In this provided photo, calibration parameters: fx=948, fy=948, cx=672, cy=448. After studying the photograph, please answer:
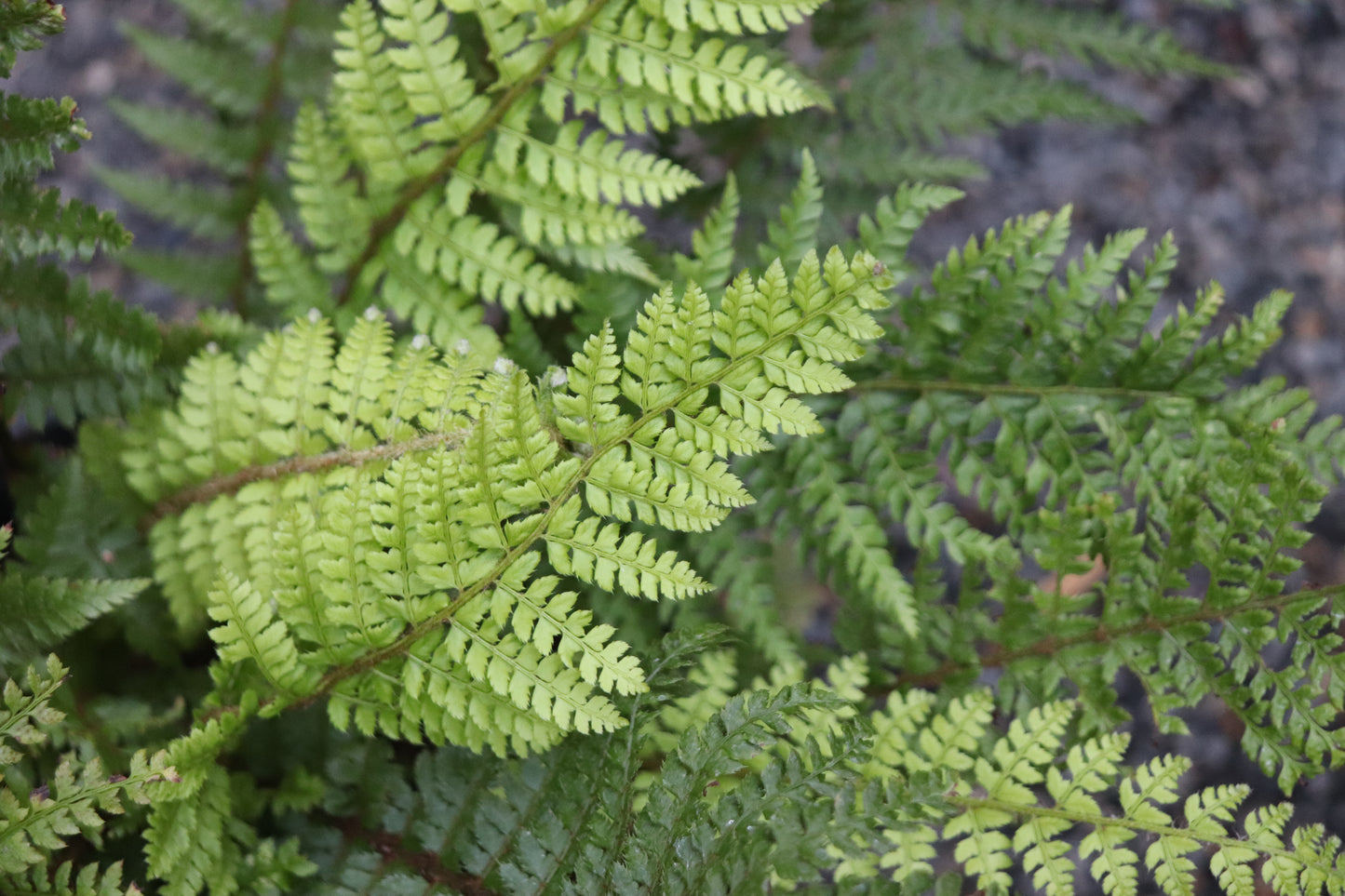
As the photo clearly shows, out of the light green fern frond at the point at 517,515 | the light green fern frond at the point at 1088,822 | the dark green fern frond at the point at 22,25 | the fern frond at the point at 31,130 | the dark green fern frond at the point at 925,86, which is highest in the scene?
the dark green fern frond at the point at 22,25

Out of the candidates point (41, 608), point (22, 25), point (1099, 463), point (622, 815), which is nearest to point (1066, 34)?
point (1099, 463)

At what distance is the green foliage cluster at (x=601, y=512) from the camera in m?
1.33

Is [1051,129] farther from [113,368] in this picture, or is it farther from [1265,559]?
[113,368]

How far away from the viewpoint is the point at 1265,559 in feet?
5.06

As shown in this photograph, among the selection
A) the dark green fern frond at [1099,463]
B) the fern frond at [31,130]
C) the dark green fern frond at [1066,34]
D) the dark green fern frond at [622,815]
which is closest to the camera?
the dark green fern frond at [622,815]

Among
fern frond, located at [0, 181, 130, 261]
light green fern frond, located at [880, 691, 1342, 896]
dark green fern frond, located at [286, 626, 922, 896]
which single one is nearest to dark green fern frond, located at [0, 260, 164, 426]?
fern frond, located at [0, 181, 130, 261]

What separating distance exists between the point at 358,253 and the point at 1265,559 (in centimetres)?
176

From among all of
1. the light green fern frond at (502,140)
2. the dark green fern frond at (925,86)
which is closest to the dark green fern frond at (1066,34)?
the dark green fern frond at (925,86)

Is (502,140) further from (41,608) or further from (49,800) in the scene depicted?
(49,800)

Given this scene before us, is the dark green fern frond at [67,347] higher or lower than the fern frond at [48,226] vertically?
lower

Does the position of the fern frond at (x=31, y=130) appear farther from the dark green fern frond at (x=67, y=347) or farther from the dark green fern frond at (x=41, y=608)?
the dark green fern frond at (x=41, y=608)

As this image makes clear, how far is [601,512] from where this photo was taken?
1337 millimetres

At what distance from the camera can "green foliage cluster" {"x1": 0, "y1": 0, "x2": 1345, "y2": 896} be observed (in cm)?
133

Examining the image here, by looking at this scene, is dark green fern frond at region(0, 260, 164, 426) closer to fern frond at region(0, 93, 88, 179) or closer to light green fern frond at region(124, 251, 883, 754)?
fern frond at region(0, 93, 88, 179)
